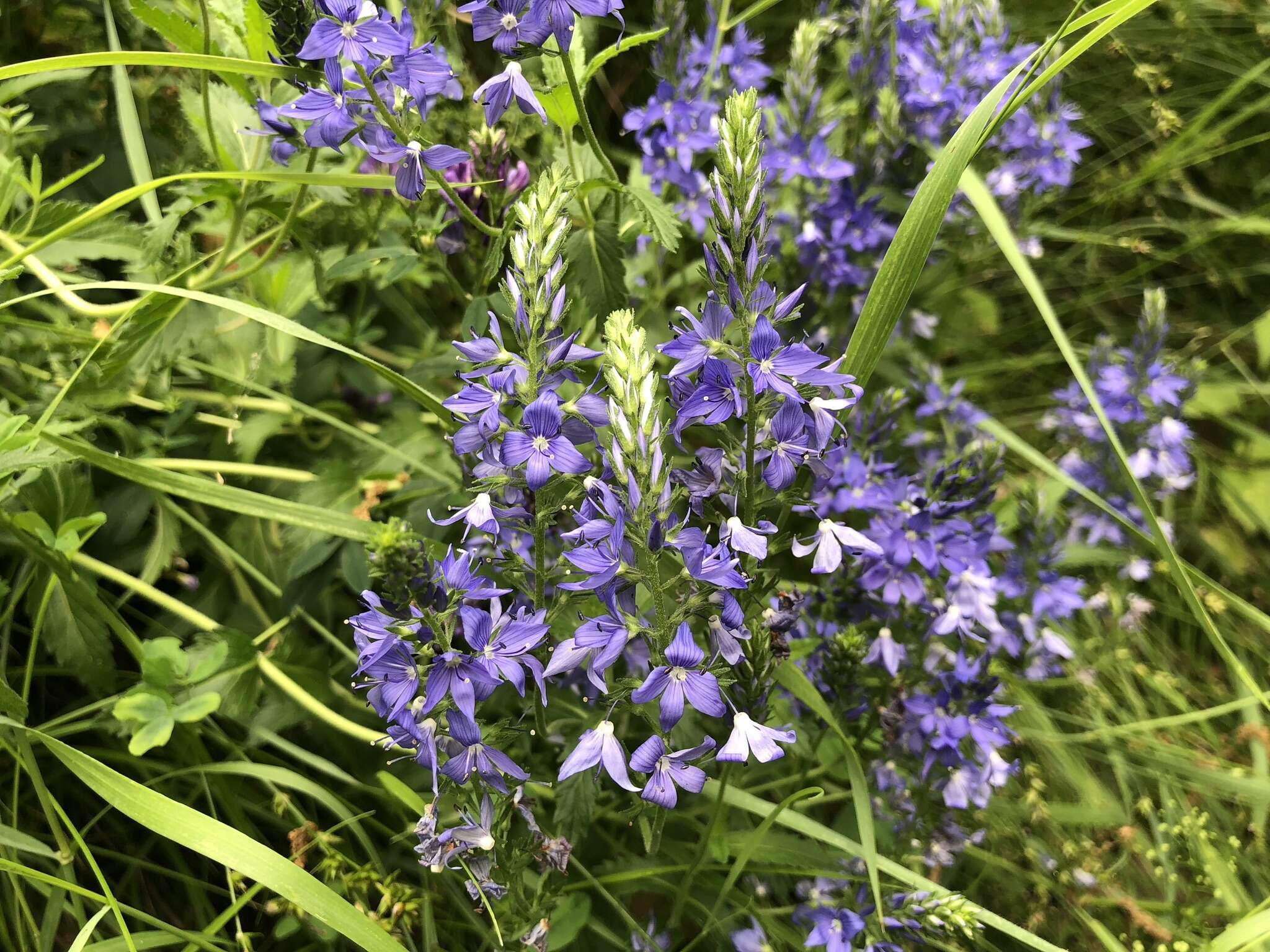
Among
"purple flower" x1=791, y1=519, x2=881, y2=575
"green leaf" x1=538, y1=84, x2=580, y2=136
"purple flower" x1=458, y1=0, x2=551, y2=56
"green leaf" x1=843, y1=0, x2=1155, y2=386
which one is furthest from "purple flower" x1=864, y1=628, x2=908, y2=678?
"purple flower" x1=458, y1=0, x2=551, y2=56

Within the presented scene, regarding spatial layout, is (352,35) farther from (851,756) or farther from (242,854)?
(851,756)

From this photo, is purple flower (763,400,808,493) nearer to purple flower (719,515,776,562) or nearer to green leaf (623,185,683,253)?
purple flower (719,515,776,562)

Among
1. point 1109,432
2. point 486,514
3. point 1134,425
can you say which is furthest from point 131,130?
point 1134,425

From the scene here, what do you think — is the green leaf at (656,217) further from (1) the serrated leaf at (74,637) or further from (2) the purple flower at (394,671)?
(1) the serrated leaf at (74,637)

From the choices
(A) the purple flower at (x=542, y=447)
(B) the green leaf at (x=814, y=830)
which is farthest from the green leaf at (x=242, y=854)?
(A) the purple flower at (x=542, y=447)

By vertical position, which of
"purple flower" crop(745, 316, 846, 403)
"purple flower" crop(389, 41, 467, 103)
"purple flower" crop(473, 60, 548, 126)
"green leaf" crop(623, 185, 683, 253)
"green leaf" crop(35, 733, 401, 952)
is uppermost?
"purple flower" crop(389, 41, 467, 103)
